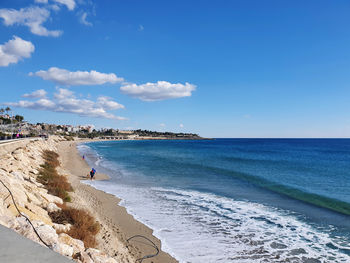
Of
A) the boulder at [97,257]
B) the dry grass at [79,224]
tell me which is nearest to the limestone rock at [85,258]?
the boulder at [97,257]

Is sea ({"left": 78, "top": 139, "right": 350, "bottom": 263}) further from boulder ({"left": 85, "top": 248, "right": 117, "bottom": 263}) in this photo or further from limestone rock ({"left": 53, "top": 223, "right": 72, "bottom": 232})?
limestone rock ({"left": 53, "top": 223, "right": 72, "bottom": 232})

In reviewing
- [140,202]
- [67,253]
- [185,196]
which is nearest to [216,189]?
[185,196]

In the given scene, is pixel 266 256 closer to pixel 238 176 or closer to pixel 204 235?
pixel 204 235

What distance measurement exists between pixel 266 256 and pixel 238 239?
4.86ft

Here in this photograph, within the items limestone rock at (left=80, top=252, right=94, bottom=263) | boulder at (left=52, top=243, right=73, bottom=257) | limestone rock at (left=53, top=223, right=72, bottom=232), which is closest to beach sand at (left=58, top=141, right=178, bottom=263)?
limestone rock at (left=53, top=223, right=72, bottom=232)

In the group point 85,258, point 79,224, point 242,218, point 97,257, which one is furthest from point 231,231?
point 85,258

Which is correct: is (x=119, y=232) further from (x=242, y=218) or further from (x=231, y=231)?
(x=242, y=218)

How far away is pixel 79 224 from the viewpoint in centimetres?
822

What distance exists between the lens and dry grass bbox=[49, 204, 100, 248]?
745 cm

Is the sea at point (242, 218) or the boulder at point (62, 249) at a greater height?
the boulder at point (62, 249)

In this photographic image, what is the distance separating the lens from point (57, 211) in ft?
28.6

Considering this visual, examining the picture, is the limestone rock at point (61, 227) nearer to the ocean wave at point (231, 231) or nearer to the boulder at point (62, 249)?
the boulder at point (62, 249)

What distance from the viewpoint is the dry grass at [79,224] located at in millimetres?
7445

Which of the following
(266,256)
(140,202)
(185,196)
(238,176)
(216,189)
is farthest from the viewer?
(238,176)
